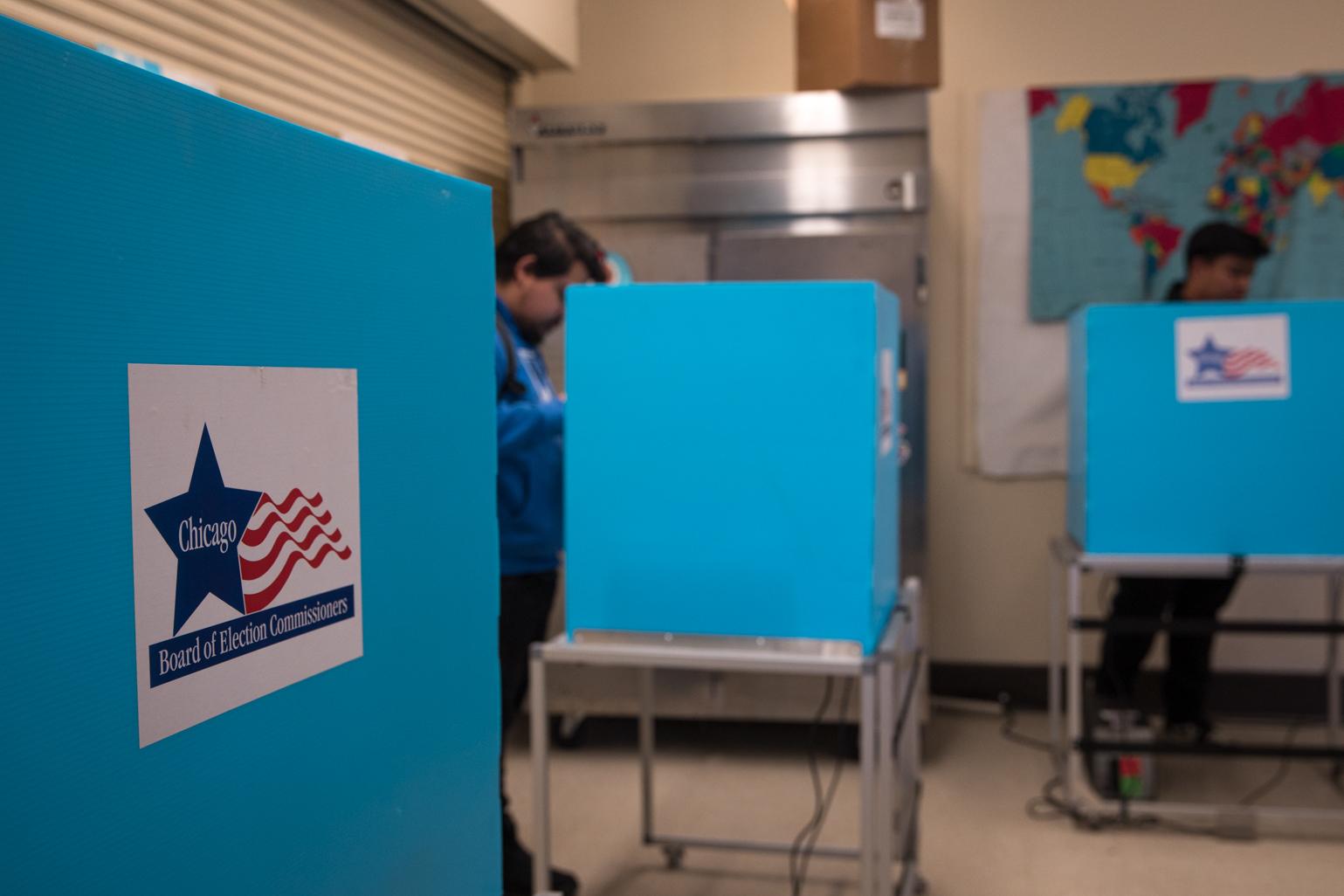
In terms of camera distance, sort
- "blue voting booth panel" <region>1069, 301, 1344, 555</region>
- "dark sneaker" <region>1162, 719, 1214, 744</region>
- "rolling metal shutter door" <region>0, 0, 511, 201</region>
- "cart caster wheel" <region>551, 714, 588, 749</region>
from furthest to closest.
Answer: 1. "cart caster wheel" <region>551, 714, 588, 749</region>
2. "dark sneaker" <region>1162, 719, 1214, 744</region>
3. "blue voting booth panel" <region>1069, 301, 1344, 555</region>
4. "rolling metal shutter door" <region>0, 0, 511, 201</region>

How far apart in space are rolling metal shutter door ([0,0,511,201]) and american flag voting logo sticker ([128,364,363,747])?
143cm

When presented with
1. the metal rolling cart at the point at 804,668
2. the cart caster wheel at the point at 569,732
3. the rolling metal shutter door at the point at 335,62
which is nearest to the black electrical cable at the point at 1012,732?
the cart caster wheel at the point at 569,732

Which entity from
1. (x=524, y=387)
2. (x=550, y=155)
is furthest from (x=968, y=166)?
(x=524, y=387)

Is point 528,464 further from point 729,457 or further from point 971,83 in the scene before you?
point 971,83

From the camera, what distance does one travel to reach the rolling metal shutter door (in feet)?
6.64

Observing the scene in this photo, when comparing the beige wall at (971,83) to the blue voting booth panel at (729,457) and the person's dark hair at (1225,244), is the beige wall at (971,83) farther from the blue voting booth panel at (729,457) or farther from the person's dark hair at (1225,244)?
the blue voting booth panel at (729,457)

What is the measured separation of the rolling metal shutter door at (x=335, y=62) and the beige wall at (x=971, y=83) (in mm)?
553

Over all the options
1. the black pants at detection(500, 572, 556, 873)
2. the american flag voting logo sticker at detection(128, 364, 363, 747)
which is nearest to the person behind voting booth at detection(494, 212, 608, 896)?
the black pants at detection(500, 572, 556, 873)

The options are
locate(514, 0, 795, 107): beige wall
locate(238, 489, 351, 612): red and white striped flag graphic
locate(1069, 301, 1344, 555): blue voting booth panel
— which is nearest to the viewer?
locate(238, 489, 351, 612): red and white striped flag graphic

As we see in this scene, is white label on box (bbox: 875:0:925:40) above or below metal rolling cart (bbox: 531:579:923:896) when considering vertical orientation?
above

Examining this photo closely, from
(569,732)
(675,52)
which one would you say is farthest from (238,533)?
(675,52)

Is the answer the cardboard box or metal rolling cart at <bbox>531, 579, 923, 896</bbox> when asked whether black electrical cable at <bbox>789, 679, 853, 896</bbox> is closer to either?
metal rolling cart at <bbox>531, 579, 923, 896</bbox>

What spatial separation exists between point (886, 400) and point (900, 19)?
1806mm

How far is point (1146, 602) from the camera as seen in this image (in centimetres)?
334
